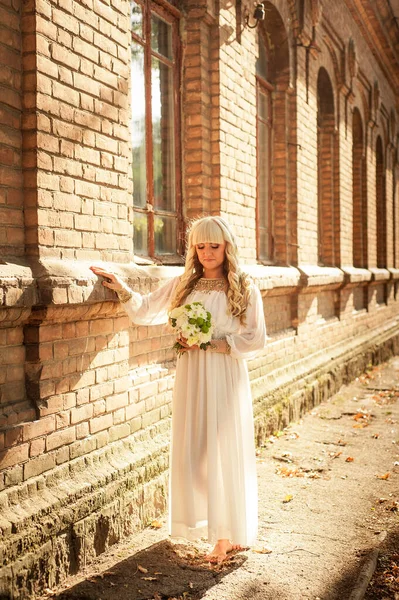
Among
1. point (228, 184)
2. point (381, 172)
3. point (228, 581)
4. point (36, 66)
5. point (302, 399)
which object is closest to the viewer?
point (36, 66)

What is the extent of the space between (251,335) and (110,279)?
87cm

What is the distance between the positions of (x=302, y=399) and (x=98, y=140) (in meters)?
4.68

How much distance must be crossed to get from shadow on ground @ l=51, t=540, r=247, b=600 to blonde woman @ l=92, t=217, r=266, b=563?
0.42ft

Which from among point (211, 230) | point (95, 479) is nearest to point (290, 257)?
point (211, 230)

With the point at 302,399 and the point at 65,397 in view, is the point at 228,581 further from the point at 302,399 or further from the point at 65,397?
the point at 302,399

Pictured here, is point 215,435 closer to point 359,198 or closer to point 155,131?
point 155,131

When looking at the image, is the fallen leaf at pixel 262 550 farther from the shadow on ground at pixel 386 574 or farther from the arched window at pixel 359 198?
the arched window at pixel 359 198

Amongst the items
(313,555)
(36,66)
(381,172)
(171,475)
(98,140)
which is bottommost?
(313,555)

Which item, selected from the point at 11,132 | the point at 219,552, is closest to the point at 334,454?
the point at 219,552

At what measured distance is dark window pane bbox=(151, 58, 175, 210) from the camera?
16.8 ft

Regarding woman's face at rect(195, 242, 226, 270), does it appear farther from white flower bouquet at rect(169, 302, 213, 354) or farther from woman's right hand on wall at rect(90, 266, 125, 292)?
woman's right hand on wall at rect(90, 266, 125, 292)

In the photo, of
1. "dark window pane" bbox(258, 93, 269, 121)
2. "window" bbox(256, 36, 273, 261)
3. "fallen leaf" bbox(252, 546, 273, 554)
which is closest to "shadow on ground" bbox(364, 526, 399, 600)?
A: "fallen leaf" bbox(252, 546, 273, 554)

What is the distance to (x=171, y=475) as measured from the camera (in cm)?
373

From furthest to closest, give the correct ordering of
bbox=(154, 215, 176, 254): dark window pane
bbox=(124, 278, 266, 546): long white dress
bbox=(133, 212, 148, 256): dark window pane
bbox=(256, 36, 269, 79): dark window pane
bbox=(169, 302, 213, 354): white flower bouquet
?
1. bbox=(256, 36, 269, 79): dark window pane
2. bbox=(154, 215, 176, 254): dark window pane
3. bbox=(133, 212, 148, 256): dark window pane
4. bbox=(124, 278, 266, 546): long white dress
5. bbox=(169, 302, 213, 354): white flower bouquet
